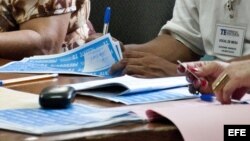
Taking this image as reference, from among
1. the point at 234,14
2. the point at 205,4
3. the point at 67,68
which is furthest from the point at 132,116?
the point at 205,4

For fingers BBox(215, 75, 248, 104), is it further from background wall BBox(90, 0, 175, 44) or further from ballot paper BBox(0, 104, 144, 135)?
background wall BBox(90, 0, 175, 44)

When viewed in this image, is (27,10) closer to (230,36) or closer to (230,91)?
(230,36)

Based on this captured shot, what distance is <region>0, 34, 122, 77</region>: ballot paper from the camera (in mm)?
1368

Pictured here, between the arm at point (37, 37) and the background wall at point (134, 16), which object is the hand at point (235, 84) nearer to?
the arm at point (37, 37)

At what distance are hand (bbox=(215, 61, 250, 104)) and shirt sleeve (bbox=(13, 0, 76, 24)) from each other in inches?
43.4

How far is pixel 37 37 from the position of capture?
76.6 inches

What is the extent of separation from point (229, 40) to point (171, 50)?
271 millimetres

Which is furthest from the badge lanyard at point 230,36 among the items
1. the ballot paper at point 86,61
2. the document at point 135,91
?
the document at point 135,91

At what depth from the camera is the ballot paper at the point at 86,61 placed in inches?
53.9

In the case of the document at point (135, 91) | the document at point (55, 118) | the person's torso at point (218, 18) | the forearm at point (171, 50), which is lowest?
the forearm at point (171, 50)

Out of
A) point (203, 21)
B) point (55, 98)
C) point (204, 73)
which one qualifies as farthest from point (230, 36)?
point (55, 98)

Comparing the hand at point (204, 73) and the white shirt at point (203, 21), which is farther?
the white shirt at point (203, 21)

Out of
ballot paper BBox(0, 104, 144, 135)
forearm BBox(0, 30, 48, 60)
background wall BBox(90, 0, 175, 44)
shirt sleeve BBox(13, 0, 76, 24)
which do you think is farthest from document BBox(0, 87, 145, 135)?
background wall BBox(90, 0, 175, 44)

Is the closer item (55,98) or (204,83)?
(55,98)
